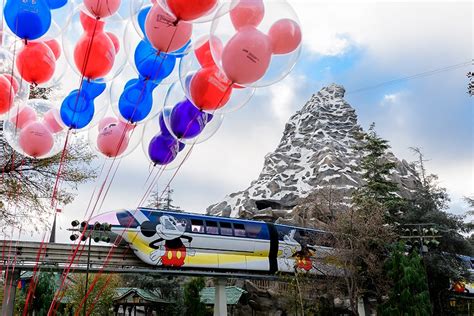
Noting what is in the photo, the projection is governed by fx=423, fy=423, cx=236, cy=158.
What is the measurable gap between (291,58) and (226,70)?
20.8 inches

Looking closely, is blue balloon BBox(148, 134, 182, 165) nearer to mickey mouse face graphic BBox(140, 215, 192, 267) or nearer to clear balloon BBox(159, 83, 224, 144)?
clear balloon BBox(159, 83, 224, 144)

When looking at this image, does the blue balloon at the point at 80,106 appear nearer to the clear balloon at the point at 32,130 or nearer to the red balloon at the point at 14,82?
the clear balloon at the point at 32,130

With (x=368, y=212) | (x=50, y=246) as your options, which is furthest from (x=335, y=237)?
(x=50, y=246)

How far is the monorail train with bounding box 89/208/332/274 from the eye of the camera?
13.9 meters

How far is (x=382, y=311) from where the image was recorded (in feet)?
48.1

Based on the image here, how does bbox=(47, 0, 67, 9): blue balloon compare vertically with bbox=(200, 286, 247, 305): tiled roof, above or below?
above

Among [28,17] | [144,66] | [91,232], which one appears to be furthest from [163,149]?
[91,232]

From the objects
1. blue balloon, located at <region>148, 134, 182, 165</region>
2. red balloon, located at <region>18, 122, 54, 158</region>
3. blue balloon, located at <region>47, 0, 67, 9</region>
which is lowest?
blue balloon, located at <region>148, 134, 182, 165</region>

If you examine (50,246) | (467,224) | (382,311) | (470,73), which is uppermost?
(470,73)

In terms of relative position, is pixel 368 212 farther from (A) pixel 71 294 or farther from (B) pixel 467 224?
(A) pixel 71 294

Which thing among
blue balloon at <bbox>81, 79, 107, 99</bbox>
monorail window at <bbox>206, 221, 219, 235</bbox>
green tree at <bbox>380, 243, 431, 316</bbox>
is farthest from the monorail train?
blue balloon at <bbox>81, 79, 107, 99</bbox>

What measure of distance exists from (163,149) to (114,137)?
0.59 metres

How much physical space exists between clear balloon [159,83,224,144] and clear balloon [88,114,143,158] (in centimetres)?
73

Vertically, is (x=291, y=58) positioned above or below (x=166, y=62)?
below
